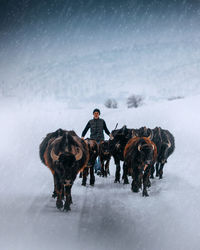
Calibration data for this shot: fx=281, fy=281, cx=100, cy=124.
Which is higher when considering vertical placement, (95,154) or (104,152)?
(95,154)

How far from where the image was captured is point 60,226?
15.3 ft

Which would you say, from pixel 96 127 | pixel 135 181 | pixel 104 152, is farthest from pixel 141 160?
pixel 104 152

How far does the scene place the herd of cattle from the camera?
5.39 meters

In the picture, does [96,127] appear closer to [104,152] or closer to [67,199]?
Result: [104,152]

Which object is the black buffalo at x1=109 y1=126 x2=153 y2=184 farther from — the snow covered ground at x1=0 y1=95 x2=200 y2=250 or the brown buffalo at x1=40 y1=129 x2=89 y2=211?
the brown buffalo at x1=40 y1=129 x2=89 y2=211

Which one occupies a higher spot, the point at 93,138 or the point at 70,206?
the point at 93,138

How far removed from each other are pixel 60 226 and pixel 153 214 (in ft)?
5.91

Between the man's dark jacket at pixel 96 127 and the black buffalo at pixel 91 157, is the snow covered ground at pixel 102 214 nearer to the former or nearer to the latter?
the black buffalo at pixel 91 157

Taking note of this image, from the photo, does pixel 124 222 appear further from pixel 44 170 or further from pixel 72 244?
pixel 44 170

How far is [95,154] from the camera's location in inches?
325

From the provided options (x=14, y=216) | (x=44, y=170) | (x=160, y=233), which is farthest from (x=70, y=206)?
(x=44, y=170)

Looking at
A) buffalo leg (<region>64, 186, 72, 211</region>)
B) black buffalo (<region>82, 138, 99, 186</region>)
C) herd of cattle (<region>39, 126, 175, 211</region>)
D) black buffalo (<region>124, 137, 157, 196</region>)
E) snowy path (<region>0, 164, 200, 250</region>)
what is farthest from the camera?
black buffalo (<region>82, 138, 99, 186</region>)

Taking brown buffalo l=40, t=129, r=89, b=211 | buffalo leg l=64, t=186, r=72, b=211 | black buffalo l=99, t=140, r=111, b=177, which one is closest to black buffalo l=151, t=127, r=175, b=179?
black buffalo l=99, t=140, r=111, b=177

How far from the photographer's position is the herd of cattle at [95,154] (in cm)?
539
